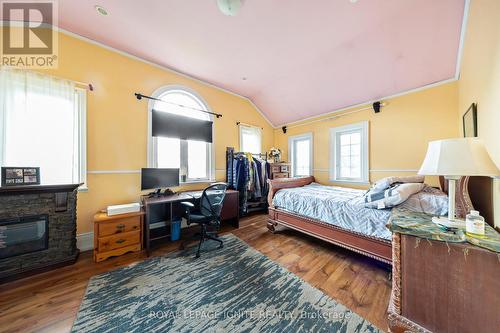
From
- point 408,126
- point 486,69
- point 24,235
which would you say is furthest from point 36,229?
point 408,126

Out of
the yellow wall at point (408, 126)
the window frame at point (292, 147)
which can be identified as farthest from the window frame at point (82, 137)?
the yellow wall at point (408, 126)

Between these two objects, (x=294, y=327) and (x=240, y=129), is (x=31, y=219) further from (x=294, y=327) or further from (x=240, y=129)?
(x=240, y=129)

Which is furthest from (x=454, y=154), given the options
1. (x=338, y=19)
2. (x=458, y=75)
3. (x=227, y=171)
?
(x=227, y=171)

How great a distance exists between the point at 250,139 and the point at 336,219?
3005 millimetres

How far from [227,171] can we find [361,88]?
316cm

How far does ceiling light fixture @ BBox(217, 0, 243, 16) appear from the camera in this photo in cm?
182

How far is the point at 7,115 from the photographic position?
1961 millimetres

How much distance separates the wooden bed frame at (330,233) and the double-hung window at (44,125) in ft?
9.69

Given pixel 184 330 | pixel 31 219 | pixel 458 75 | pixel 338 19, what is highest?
pixel 338 19

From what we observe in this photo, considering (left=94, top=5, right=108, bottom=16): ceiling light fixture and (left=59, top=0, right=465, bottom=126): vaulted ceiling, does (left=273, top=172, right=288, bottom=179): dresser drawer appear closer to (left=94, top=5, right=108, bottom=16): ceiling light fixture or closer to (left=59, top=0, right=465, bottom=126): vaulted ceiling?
(left=59, top=0, right=465, bottom=126): vaulted ceiling

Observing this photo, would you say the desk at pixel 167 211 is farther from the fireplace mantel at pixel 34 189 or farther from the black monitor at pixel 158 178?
the fireplace mantel at pixel 34 189

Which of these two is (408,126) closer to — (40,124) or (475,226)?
(475,226)

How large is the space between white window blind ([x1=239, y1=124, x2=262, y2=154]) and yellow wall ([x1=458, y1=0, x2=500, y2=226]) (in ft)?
11.8

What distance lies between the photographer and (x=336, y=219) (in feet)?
7.23
